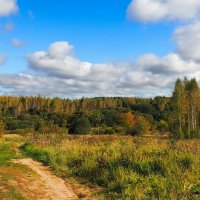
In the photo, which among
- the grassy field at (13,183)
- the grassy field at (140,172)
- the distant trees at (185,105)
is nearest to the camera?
the grassy field at (13,183)

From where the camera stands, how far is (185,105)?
201ft

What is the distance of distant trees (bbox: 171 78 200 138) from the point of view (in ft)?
196

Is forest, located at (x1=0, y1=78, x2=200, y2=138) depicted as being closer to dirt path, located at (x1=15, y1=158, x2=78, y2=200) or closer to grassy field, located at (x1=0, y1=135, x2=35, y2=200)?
grassy field, located at (x1=0, y1=135, x2=35, y2=200)

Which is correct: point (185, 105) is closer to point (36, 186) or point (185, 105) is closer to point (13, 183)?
point (36, 186)

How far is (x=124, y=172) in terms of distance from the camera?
448 inches

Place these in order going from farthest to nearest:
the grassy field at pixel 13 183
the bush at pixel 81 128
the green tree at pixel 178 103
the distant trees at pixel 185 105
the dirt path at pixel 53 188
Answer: the bush at pixel 81 128 → the distant trees at pixel 185 105 → the green tree at pixel 178 103 → the dirt path at pixel 53 188 → the grassy field at pixel 13 183

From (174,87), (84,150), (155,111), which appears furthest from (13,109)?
(84,150)

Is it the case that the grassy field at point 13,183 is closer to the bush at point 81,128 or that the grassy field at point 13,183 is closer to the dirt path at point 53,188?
the dirt path at point 53,188

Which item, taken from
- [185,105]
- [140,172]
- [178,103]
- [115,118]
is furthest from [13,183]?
[115,118]

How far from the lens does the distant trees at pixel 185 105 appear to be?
59781 mm

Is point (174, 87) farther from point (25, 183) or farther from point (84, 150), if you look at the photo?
point (25, 183)

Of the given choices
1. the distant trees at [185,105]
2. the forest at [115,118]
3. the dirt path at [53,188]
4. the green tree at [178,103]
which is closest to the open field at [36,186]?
the dirt path at [53,188]

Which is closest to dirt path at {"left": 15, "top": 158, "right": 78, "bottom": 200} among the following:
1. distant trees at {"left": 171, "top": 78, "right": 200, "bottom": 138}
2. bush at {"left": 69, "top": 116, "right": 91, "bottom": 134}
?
distant trees at {"left": 171, "top": 78, "right": 200, "bottom": 138}

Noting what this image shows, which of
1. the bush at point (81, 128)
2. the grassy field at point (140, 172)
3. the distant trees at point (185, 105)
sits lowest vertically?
the bush at point (81, 128)
